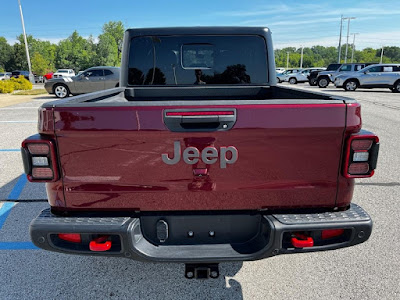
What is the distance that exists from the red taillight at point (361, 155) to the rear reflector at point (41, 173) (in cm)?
188

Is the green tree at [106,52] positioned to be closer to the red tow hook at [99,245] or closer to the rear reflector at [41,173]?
the rear reflector at [41,173]

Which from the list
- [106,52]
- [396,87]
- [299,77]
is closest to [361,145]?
[396,87]

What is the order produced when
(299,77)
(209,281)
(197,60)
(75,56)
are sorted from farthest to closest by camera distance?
1. (75,56)
2. (299,77)
3. (197,60)
4. (209,281)

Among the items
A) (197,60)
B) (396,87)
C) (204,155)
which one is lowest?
(396,87)

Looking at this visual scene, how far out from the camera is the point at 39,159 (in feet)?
6.34

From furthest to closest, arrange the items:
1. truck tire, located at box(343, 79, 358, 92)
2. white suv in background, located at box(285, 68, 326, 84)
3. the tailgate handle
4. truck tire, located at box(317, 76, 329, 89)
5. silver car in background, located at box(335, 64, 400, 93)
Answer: white suv in background, located at box(285, 68, 326, 84)
truck tire, located at box(317, 76, 329, 89)
truck tire, located at box(343, 79, 358, 92)
silver car in background, located at box(335, 64, 400, 93)
the tailgate handle

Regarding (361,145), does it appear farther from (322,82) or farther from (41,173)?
(322,82)

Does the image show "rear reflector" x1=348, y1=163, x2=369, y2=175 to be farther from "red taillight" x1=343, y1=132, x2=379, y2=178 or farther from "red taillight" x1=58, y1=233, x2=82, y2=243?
"red taillight" x1=58, y1=233, x2=82, y2=243

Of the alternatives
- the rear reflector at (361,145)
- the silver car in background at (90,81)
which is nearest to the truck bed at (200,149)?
the rear reflector at (361,145)

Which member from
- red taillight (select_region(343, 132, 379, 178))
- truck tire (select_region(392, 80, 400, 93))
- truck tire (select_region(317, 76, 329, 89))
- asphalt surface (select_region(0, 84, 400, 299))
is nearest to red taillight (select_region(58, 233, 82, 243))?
asphalt surface (select_region(0, 84, 400, 299))

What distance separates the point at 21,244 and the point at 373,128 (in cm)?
905

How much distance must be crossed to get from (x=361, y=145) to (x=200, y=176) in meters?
1.05

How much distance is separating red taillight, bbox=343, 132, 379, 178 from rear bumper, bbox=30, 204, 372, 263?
0.99 ft

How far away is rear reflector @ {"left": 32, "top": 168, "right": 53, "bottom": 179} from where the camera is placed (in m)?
1.94
